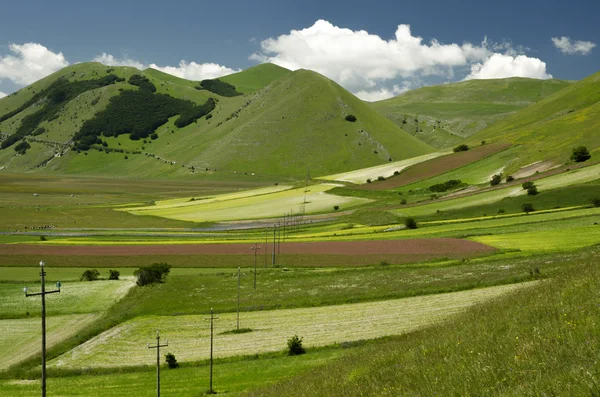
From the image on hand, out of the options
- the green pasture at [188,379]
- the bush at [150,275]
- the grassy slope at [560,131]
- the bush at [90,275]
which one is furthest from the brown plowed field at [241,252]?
the grassy slope at [560,131]

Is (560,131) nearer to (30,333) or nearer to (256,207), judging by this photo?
(256,207)

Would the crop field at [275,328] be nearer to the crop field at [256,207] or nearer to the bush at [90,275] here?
the bush at [90,275]

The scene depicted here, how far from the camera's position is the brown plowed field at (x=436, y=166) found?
141 m

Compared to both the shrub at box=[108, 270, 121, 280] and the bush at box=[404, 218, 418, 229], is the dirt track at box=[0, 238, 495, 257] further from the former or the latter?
the bush at box=[404, 218, 418, 229]

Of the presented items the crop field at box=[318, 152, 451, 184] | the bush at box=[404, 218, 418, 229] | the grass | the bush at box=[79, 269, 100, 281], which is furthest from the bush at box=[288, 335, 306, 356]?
the crop field at box=[318, 152, 451, 184]

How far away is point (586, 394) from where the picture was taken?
975 centimetres

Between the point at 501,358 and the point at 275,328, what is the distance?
2707 centimetres

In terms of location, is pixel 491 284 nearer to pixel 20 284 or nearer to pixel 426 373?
pixel 426 373

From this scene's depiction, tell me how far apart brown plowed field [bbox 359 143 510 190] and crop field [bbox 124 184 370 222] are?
49.4 feet

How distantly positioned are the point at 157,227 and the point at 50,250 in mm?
32936

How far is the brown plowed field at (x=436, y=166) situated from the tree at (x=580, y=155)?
29025 mm

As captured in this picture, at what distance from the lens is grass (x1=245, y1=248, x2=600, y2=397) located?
465 inches

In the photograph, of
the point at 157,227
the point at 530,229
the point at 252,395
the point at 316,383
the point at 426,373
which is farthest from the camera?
the point at 157,227

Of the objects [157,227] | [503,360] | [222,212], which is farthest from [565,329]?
[222,212]
